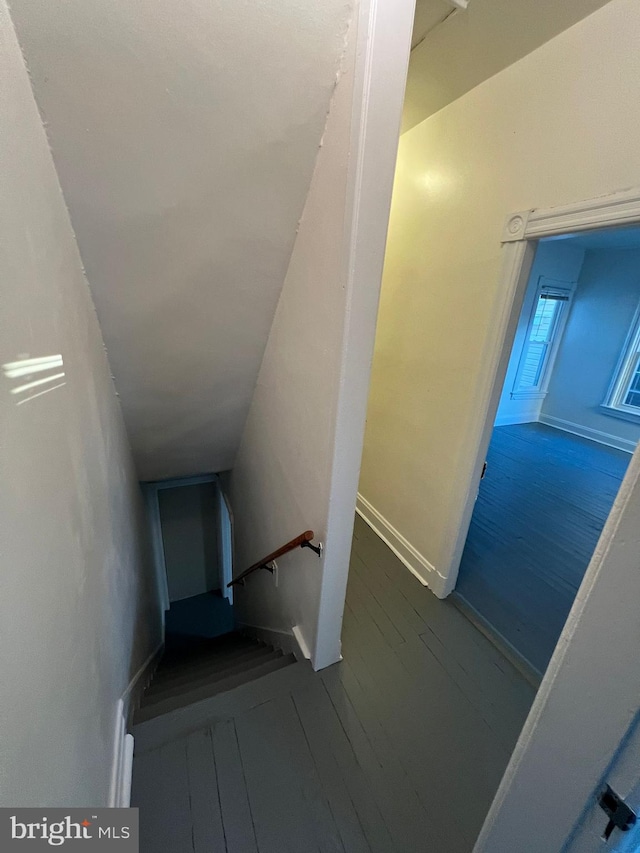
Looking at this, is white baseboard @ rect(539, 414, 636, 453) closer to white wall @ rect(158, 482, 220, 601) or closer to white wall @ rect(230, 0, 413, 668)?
white wall @ rect(230, 0, 413, 668)

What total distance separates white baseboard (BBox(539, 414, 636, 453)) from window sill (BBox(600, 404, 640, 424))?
265 millimetres

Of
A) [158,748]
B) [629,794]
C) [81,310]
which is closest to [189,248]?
[81,310]

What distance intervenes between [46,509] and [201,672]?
2.11 meters

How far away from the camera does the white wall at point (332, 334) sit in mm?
995

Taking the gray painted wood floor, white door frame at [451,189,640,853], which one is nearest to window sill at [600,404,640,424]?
the gray painted wood floor

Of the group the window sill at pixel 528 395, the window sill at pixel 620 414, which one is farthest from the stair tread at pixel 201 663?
the window sill at pixel 620 414

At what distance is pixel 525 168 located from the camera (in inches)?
59.4

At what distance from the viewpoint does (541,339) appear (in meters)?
5.33

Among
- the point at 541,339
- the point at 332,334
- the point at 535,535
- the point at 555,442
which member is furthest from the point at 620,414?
the point at 332,334

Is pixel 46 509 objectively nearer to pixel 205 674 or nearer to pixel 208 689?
pixel 208 689

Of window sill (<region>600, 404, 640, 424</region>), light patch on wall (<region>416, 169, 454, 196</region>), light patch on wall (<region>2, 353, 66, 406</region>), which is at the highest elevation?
light patch on wall (<region>416, 169, 454, 196</region>)

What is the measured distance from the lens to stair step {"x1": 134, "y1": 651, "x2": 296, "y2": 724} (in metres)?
1.60

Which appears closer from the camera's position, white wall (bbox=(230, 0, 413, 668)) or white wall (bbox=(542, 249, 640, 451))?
white wall (bbox=(230, 0, 413, 668))

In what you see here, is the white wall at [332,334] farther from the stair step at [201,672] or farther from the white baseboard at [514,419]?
the white baseboard at [514,419]
